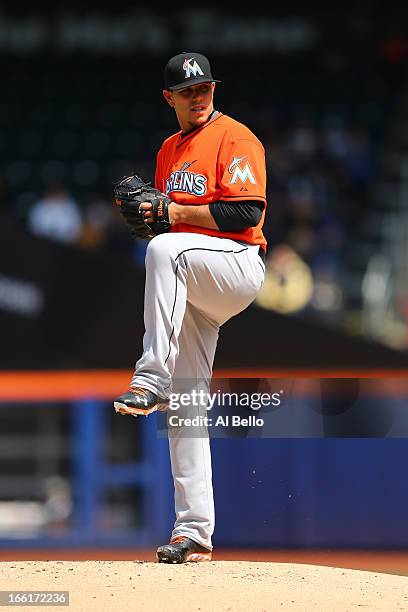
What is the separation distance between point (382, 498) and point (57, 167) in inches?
311

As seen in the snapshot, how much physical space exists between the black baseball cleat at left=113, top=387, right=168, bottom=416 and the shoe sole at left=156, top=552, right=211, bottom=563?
63cm

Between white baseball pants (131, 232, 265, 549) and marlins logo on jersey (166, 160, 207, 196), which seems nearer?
white baseball pants (131, 232, 265, 549)

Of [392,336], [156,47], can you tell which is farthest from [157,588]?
[156,47]

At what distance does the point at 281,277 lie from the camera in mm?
10031

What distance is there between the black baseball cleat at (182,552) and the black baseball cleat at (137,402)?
0.61 meters

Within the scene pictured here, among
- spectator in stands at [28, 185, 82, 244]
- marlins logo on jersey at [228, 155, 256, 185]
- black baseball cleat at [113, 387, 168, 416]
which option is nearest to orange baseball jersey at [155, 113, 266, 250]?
marlins logo on jersey at [228, 155, 256, 185]

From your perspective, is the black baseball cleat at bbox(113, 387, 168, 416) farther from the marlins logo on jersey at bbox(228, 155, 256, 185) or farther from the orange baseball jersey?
the marlins logo on jersey at bbox(228, 155, 256, 185)

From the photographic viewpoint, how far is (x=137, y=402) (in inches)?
174

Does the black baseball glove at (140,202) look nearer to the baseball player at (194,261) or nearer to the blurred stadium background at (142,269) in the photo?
the baseball player at (194,261)

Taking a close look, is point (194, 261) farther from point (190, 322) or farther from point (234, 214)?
point (190, 322)

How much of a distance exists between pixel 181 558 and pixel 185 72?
1.81 meters

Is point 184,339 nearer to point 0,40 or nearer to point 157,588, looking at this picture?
point 157,588

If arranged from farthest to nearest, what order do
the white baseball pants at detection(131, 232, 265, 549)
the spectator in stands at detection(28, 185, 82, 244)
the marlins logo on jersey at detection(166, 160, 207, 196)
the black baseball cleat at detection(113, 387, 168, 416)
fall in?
the spectator in stands at detection(28, 185, 82, 244), the marlins logo on jersey at detection(166, 160, 207, 196), the white baseball pants at detection(131, 232, 265, 549), the black baseball cleat at detection(113, 387, 168, 416)

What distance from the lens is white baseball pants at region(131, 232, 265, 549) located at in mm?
4629
